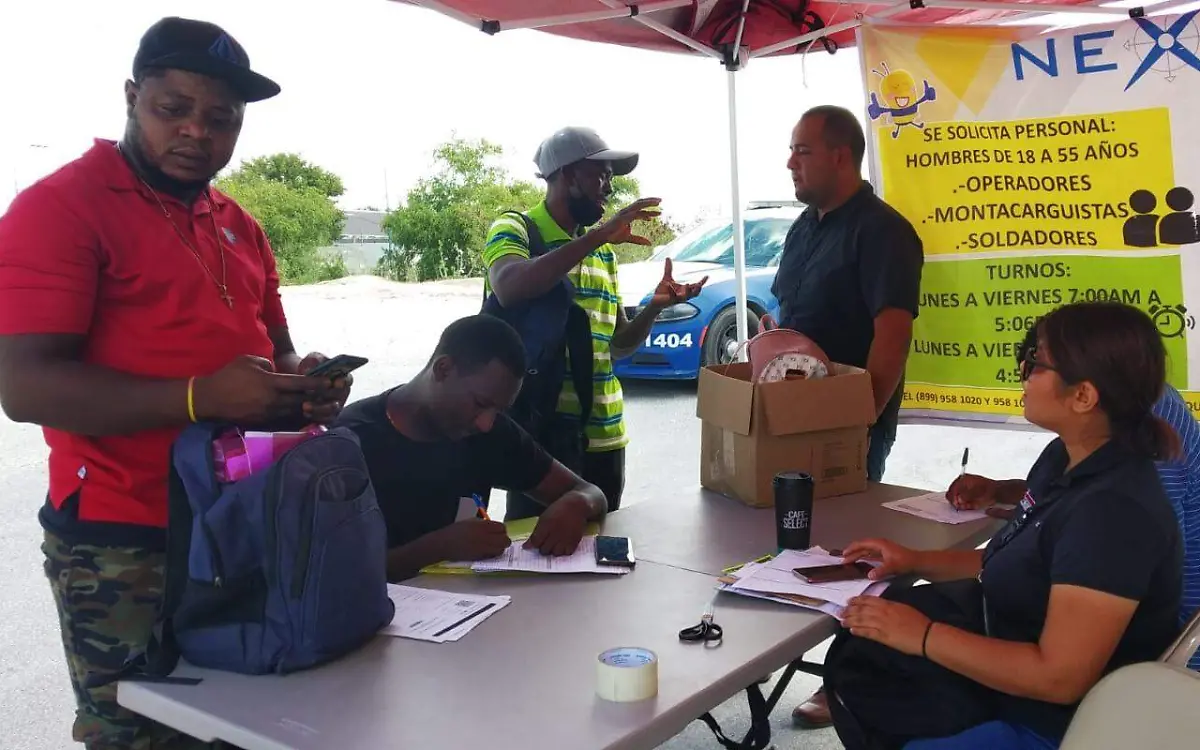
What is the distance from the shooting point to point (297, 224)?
1497 cm

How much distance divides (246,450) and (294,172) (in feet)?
57.2

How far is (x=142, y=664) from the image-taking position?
1.47 metres

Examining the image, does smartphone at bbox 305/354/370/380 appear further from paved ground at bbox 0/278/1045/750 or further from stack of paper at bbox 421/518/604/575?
paved ground at bbox 0/278/1045/750

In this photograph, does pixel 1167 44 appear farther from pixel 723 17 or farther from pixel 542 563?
pixel 542 563

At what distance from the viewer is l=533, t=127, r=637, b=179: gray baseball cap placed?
284cm

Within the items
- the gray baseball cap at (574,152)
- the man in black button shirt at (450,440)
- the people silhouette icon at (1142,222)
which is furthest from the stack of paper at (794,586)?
the people silhouette icon at (1142,222)

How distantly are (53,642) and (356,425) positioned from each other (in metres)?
1.91

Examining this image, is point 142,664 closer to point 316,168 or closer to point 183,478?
point 183,478

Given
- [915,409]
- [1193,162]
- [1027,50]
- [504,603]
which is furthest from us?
[915,409]

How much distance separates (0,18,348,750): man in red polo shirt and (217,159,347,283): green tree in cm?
1244

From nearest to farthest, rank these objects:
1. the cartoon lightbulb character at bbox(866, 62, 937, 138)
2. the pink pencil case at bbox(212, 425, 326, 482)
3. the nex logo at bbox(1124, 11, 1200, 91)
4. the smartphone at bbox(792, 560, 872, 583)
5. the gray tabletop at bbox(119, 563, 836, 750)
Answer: the gray tabletop at bbox(119, 563, 836, 750) < the pink pencil case at bbox(212, 425, 326, 482) < the smartphone at bbox(792, 560, 872, 583) < the nex logo at bbox(1124, 11, 1200, 91) < the cartoon lightbulb character at bbox(866, 62, 937, 138)

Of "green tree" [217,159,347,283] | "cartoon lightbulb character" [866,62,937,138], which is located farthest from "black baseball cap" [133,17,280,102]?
"green tree" [217,159,347,283]

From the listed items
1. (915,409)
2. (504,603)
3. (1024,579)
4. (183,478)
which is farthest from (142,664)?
(915,409)

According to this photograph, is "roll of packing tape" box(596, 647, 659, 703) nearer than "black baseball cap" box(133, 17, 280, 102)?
Yes
